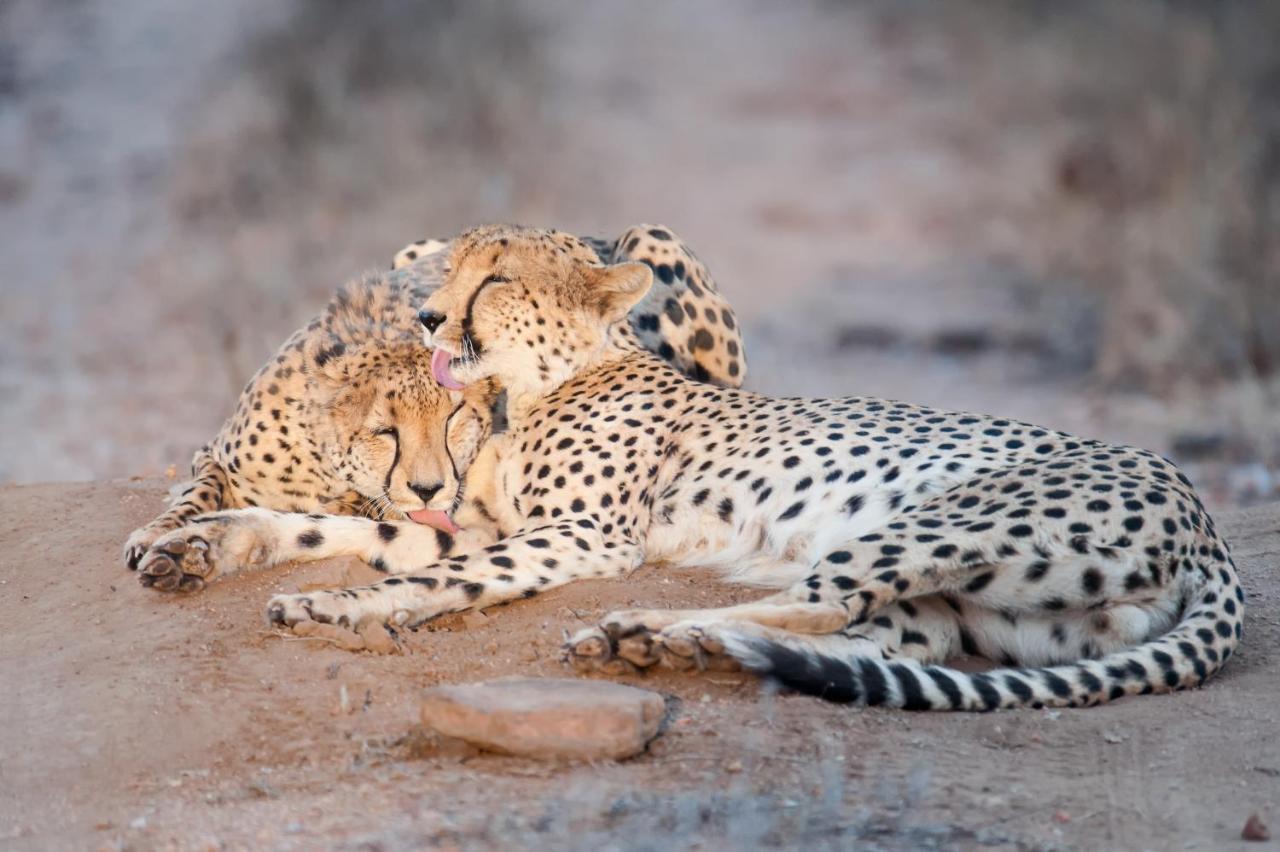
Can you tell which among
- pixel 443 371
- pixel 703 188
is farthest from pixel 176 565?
pixel 703 188

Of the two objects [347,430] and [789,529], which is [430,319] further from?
[789,529]

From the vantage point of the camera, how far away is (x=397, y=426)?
4059 mm

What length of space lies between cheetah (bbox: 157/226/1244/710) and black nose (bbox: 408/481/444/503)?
18cm

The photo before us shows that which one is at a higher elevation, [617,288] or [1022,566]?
[617,288]

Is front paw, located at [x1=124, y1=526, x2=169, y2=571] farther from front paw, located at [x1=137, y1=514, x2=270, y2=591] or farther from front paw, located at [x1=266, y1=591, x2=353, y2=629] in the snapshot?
front paw, located at [x1=266, y1=591, x2=353, y2=629]

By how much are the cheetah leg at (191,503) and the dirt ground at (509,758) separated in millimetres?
190

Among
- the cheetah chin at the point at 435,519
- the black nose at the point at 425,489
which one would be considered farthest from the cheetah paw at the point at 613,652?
the cheetah chin at the point at 435,519

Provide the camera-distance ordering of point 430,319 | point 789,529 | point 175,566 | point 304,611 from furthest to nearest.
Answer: point 430,319 → point 789,529 → point 175,566 → point 304,611

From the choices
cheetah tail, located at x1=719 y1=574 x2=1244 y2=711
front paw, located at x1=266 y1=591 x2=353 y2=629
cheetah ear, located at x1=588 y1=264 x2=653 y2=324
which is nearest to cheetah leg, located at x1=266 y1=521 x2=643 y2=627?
front paw, located at x1=266 y1=591 x2=353 y2=629

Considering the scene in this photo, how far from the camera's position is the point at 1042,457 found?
3951mm

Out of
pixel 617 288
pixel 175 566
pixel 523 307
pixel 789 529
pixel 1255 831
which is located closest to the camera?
pixel 1255 831

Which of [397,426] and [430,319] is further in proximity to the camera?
[430,319]

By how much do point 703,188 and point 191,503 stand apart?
7928 millimetres

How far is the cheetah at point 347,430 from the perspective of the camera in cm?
405
